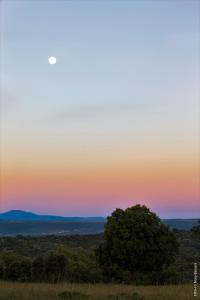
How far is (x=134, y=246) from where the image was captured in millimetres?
23297

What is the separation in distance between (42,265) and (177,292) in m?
9.07

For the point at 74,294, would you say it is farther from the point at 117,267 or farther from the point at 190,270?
the point at 190,270

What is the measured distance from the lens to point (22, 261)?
992 inches

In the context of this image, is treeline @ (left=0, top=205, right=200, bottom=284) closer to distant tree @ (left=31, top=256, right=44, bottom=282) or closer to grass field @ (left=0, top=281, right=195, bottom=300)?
distant tree @ (left=31, top=256, right=44, bottom=282)

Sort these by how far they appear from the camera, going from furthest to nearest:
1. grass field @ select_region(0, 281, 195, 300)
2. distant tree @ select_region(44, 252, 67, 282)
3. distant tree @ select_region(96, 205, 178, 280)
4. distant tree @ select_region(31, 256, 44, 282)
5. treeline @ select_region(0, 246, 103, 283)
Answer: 1. distant tree @ select_region(44, 252, 67, 282)
2. distant tree @ select_region(31, 256, 44, 282)
3. treeline @ select_region(0, 246, 103, 283)
4. distant tree @ select_region(96, 205, 178, 280)
5. grass field @ select_region(0, 281, 195, 300)

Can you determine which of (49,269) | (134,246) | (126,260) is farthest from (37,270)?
(134,246)

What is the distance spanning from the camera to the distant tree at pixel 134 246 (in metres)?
23.4

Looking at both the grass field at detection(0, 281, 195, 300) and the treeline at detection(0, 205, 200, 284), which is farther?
the treeline at detection(0, 205, 200, 284)

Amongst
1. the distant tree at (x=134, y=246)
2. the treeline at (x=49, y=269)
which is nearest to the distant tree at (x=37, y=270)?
the treeline at (x=49, y=269)

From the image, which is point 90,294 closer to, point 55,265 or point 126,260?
point 126,260

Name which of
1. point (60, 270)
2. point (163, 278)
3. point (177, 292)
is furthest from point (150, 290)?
point (60, 270)

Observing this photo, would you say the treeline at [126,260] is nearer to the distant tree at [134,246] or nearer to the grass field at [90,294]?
the distant tree at [134,246]

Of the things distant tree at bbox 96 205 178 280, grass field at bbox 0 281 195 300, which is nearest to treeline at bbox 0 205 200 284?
distant tree at bbox 96 205 178 280

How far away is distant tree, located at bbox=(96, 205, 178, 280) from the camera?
2339 cm
